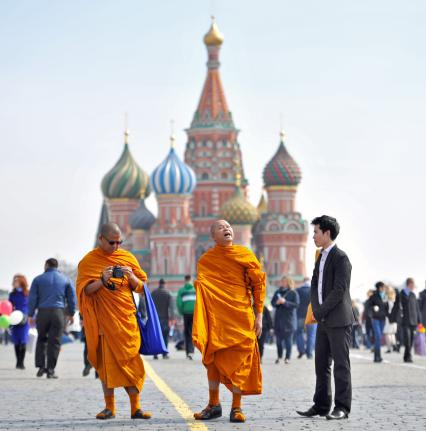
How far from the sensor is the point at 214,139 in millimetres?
120312

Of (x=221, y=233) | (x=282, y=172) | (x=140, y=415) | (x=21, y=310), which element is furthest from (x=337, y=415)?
(x=282, y=172)

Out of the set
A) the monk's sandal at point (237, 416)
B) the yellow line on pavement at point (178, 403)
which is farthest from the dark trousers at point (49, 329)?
the monk's sandal at point (237, 416)

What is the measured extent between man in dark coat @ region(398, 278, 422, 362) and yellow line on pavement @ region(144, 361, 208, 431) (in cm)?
524

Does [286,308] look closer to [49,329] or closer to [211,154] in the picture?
[49,329]

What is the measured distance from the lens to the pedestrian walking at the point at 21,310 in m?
20.4

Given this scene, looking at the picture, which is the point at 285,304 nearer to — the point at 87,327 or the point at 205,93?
the point at 87,327

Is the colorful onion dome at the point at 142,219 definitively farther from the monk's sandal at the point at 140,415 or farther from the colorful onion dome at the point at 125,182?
the monk's sandal at the point at 140,415

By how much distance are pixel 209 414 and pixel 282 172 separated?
112 m

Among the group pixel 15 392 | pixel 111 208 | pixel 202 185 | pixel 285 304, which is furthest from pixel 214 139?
pixel 15 392

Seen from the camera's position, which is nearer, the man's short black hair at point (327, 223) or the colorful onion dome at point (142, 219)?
the man's short black hair at point (327, 223)

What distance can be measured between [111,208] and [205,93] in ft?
46.2

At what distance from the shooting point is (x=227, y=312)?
11.3 m

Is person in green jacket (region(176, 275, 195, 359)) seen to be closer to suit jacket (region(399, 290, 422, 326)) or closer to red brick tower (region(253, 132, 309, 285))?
suit jacket (region(399, 290, 422, 326))

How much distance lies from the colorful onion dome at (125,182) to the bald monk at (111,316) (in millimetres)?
115440
